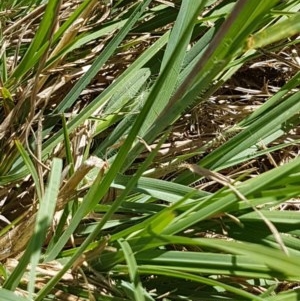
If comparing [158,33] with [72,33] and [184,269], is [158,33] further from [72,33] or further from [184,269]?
[184,269]

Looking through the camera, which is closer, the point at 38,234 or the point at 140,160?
the point at 38,234

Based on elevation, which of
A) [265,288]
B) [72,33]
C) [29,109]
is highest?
[72,33]

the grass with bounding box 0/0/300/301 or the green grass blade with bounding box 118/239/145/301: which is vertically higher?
the grass with bounding box 0/0/300/301

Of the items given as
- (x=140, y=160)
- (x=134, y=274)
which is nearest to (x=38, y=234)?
(x=134, y=274)

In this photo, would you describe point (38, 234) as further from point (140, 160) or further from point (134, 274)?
point (140, 160)

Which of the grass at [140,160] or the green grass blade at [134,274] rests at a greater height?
the grass at [140,160]

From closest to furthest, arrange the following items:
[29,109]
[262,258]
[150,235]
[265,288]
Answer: [262,258]
[150,235]
[265,288]
[29,109]

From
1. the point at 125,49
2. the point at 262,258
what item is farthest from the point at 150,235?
the point at 125,49

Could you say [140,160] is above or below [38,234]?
above
